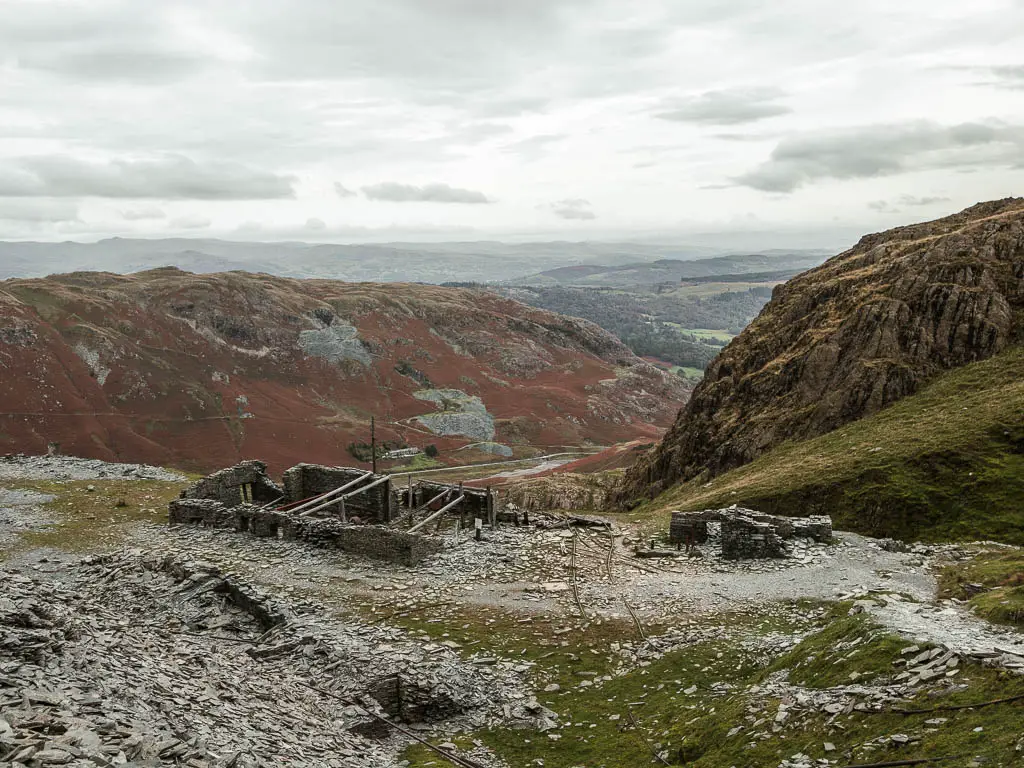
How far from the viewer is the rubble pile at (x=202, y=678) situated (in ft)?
47.3

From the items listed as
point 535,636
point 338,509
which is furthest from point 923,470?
point 338,509

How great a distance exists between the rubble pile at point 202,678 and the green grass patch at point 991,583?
533 inches

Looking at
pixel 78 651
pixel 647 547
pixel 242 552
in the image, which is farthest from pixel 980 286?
pixel 78 651

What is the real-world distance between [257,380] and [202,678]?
135m

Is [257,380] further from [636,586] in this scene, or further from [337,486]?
[636,586]

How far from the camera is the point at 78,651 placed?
18469 mm

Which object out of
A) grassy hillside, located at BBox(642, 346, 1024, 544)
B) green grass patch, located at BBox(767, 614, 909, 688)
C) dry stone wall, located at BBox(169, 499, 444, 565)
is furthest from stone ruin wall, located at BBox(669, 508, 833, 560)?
dry stone wall, located at BBox(169, 499, 444, 565)

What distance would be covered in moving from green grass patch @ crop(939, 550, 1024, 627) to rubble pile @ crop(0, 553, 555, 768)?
13537mm

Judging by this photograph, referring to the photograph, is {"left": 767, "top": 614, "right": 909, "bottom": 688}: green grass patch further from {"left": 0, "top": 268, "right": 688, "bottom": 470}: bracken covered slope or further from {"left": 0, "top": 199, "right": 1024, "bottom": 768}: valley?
{"left": 0, "top": 268, "right": 688, "bottom": 470}: bracken covered slope

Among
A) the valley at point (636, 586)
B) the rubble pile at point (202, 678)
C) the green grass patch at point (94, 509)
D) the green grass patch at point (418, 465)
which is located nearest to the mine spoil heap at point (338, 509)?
the valley at point (636, 586)

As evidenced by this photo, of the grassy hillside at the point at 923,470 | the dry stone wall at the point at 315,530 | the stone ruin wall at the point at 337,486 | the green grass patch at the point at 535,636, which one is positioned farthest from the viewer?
the stone ruin wall at the point at 337,486

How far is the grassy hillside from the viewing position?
32531mm

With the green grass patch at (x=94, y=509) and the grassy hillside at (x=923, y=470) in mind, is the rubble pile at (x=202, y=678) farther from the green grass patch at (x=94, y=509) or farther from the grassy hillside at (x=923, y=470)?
the grassy hillside at (x=923, y=470)

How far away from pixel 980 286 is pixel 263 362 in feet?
448
